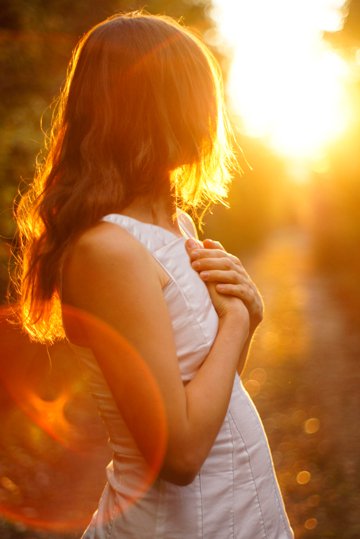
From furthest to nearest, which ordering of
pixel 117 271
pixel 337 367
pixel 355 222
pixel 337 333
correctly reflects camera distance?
pixel 355 222 < pixel 337 333 < pixel 337 367 < pixel 117 271

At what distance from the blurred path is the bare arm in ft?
11.2

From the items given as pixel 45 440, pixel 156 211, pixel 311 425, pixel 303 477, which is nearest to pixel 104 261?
pixel 156 211

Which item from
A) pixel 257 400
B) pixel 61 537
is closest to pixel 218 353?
pixel 61 537

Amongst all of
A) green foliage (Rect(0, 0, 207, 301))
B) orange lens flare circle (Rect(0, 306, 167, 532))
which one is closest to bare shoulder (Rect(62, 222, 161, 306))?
orange lens flare circle (Rect(0, 306, 167, 532))

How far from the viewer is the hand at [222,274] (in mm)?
1677

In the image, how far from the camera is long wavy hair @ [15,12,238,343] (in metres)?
1.58

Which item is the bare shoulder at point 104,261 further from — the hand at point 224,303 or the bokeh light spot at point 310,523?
the bokeh light spot at point 310,523

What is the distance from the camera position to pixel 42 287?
5.55 ft

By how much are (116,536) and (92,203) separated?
85 centimetres

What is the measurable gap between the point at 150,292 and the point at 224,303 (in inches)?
12.9

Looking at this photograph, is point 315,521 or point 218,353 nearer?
point 218,353

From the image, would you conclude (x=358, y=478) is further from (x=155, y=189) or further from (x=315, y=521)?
(x=155, y=189)

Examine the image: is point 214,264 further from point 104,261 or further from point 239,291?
point 104,261

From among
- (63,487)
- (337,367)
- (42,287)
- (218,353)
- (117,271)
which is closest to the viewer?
(117,271)
